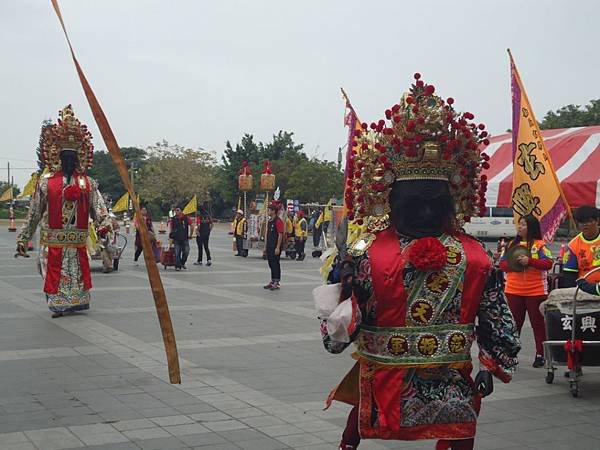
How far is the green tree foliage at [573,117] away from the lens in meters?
40.2

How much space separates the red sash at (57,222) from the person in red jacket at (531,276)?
5.70m

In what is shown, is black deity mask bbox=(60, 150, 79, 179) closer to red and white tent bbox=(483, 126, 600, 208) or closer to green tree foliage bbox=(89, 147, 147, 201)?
red and white tent bbox=(483, 126, 600, 208)

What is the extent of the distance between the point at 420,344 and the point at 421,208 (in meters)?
0.65

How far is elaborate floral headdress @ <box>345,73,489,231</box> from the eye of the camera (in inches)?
159

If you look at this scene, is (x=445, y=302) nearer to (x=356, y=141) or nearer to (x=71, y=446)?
(x=356, y=141)

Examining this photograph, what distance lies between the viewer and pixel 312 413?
6082 mm

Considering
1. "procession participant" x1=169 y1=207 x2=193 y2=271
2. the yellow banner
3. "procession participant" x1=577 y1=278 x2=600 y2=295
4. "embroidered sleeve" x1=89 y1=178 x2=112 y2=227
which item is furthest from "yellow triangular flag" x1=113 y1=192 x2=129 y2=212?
"procession participant" x1=577 y1=278 x2=600 y2=295

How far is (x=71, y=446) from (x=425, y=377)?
2476mm

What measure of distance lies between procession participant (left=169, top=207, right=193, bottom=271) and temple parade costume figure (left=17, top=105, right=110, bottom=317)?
8.07 meters

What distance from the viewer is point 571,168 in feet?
28.8

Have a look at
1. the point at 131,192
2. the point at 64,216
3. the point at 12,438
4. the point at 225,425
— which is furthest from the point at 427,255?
the point at 64,216

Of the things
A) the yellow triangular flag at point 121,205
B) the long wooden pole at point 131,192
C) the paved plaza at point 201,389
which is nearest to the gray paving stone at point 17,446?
the paved plaza at point 201,389

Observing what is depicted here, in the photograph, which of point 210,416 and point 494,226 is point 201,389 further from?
point 494,226

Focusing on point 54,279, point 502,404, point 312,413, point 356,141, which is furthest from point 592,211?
point 54,279
